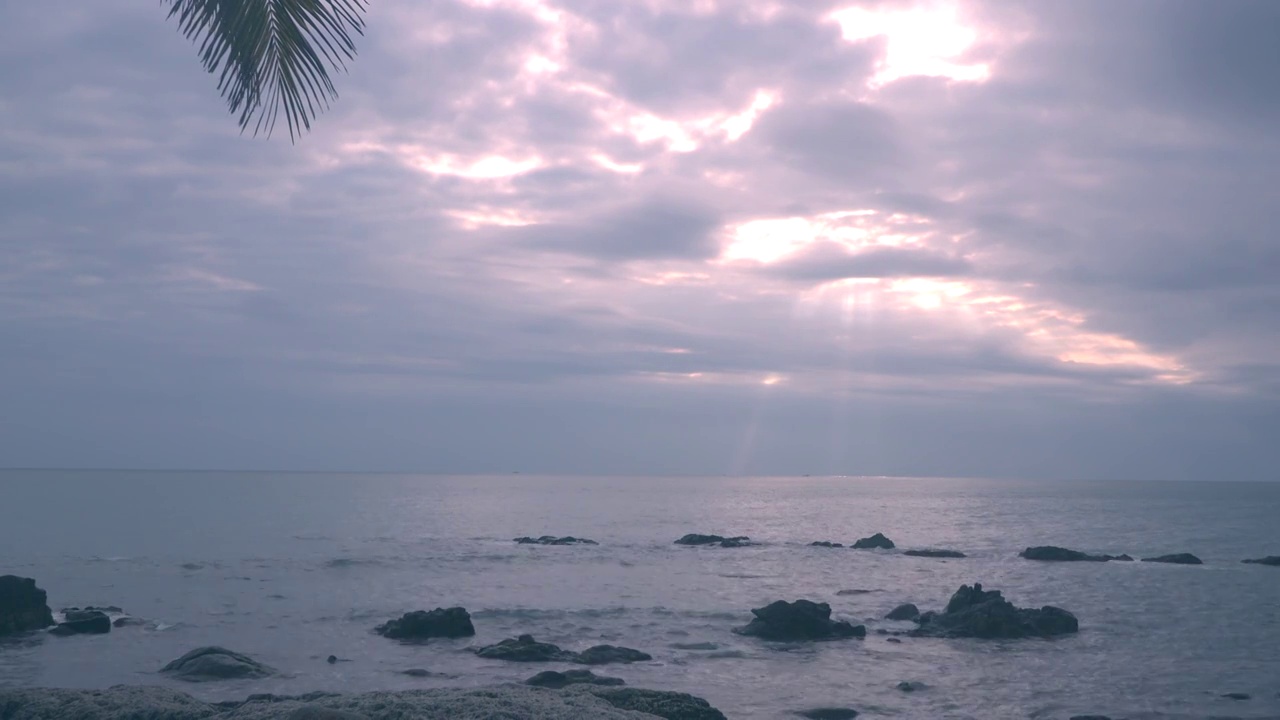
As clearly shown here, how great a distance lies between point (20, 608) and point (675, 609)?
72.2 feet

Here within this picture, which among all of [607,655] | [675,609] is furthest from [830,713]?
[675,609]

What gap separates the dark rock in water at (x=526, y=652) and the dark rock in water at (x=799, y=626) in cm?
735

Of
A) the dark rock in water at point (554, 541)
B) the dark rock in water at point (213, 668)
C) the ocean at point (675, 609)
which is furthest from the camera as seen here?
the dark rock in water at point (554, 541)

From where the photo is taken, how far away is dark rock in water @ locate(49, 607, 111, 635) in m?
29.8

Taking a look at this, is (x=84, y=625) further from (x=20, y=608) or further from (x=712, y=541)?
(x=712, y=541)

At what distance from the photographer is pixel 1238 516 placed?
411ft

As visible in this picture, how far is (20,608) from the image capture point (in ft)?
97.1

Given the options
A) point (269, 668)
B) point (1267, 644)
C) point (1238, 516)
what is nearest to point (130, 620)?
point (269, 668)

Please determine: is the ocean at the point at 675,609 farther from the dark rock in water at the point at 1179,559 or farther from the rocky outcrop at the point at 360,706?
the rocky outcrop at the point at 360,706

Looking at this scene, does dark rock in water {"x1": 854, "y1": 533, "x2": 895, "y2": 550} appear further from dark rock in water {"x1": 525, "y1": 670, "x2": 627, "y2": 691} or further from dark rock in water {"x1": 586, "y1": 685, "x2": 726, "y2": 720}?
dark rock in water {"x1": 586, "y1": 685, "x2": 726, "y2": 720}

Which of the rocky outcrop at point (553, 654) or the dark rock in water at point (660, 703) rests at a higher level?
the dark rock in water at point (660, 703)

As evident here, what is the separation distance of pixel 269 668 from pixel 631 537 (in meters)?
55.4

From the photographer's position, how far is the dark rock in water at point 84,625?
29.8 m

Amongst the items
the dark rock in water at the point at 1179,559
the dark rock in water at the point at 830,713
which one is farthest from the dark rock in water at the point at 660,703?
the dark rock in water at the point at 1179,559
